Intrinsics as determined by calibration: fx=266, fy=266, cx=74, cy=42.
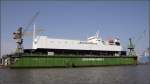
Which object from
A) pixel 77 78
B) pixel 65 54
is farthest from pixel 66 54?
pixel 77 78

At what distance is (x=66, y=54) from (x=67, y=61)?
2.79m

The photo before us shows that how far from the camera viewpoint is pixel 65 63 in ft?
208

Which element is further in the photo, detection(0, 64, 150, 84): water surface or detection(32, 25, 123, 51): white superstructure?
detection(32, 25, 123, 51): white superstructure

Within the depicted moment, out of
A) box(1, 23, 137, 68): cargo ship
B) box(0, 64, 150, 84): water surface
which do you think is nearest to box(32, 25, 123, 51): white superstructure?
box(1, 23, 137, 68): cargo ship

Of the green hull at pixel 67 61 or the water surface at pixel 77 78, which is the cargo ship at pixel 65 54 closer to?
the green hull at pixel 67 61

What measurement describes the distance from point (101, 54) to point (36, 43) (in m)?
18.8

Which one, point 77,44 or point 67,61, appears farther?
point 77,44

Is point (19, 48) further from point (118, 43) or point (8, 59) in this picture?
point (118, 43)

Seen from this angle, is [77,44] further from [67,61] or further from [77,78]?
[77,78]

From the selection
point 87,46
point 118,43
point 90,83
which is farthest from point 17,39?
point 90,83

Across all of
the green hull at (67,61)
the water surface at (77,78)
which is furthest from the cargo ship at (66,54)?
the water surface at (77,78)

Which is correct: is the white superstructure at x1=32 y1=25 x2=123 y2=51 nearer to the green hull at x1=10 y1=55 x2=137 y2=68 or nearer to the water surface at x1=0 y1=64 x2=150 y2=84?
the green hull at x1=10 y1=55 x2=137 y2=68

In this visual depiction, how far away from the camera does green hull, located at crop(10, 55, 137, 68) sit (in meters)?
58.4

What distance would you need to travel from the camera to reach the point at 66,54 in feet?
217
